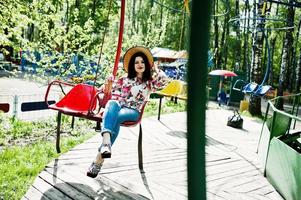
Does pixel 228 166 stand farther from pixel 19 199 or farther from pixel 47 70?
pixel 47 70

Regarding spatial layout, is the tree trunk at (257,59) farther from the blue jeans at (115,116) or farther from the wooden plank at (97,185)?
the wooden plank at (97,185)

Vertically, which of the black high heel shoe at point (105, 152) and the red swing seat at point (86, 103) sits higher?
the red swing seat at point (86, 103)

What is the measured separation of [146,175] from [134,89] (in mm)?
921

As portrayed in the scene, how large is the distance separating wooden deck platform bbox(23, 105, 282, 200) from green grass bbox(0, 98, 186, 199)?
195mm

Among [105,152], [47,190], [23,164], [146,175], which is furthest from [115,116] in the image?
[23,164]

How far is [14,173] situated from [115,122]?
46.1 inches

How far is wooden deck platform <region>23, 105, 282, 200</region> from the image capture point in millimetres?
3273

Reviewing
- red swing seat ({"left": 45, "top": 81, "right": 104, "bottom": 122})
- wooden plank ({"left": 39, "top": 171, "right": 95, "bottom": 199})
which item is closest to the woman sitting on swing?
red swing seat ({"left": 45, "top": 81, "right": 104, "bottom": 122})

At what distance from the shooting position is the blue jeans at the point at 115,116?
353 cm

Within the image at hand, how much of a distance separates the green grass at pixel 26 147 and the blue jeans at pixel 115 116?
0.50 metres

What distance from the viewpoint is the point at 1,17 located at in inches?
172

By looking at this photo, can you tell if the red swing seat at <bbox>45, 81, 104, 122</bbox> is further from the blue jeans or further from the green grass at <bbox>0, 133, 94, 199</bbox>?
the green grass at <bbox>0, 133, 94, 199</bbox>

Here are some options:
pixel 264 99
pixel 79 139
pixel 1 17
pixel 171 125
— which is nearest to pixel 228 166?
pixel 79 139

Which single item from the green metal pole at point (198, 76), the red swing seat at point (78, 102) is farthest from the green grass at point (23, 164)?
the green metal pole at point (198, 76)
